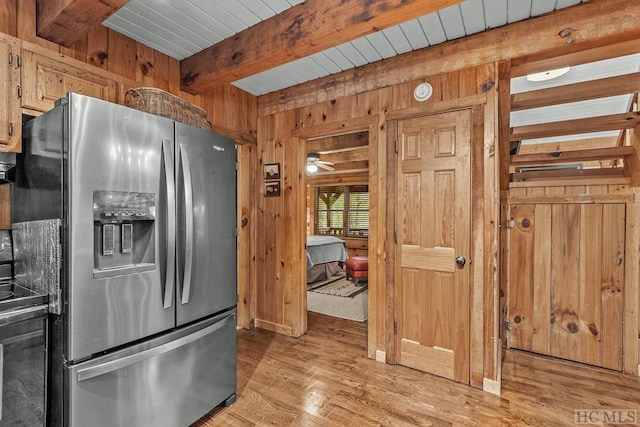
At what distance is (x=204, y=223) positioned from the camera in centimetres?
190

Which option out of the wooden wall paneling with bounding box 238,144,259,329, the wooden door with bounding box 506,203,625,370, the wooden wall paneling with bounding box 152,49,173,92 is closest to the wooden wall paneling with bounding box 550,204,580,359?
the wooden door with bounding box 506,203,625,370

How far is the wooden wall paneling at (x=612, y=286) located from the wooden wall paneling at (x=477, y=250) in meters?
1.19

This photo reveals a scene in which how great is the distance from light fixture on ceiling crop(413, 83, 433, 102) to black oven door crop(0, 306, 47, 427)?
2.72 metres

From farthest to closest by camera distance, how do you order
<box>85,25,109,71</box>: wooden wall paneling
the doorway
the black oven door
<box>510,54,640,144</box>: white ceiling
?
the doorway → <box>510,54,640,144</box>: white ceiling → <box>85,25,109,71</box>: wooden wall paneling → the black oven door

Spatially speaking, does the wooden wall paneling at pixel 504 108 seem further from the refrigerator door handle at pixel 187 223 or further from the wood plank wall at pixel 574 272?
the refrigerator door handle at pixel 187 223

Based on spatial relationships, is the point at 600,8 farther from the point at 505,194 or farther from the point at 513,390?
the point at 513,390

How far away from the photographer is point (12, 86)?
178cm

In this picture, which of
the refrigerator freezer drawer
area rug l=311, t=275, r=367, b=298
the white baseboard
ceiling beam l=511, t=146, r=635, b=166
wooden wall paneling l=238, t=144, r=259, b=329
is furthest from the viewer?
area rug l=311, t=275, r=367, b=298

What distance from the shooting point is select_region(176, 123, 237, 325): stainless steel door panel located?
177cm

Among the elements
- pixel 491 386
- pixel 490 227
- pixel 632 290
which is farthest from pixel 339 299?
pixel 632 290

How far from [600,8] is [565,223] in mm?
1655

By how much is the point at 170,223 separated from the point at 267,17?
1500 mm

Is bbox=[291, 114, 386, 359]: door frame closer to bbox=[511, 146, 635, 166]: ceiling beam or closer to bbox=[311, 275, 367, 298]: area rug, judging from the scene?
bbox=[511, 146, 635, 166]: ceiling beam

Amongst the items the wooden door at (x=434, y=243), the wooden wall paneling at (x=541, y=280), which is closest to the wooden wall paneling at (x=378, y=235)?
the wooden door at (x=434, y=243)
